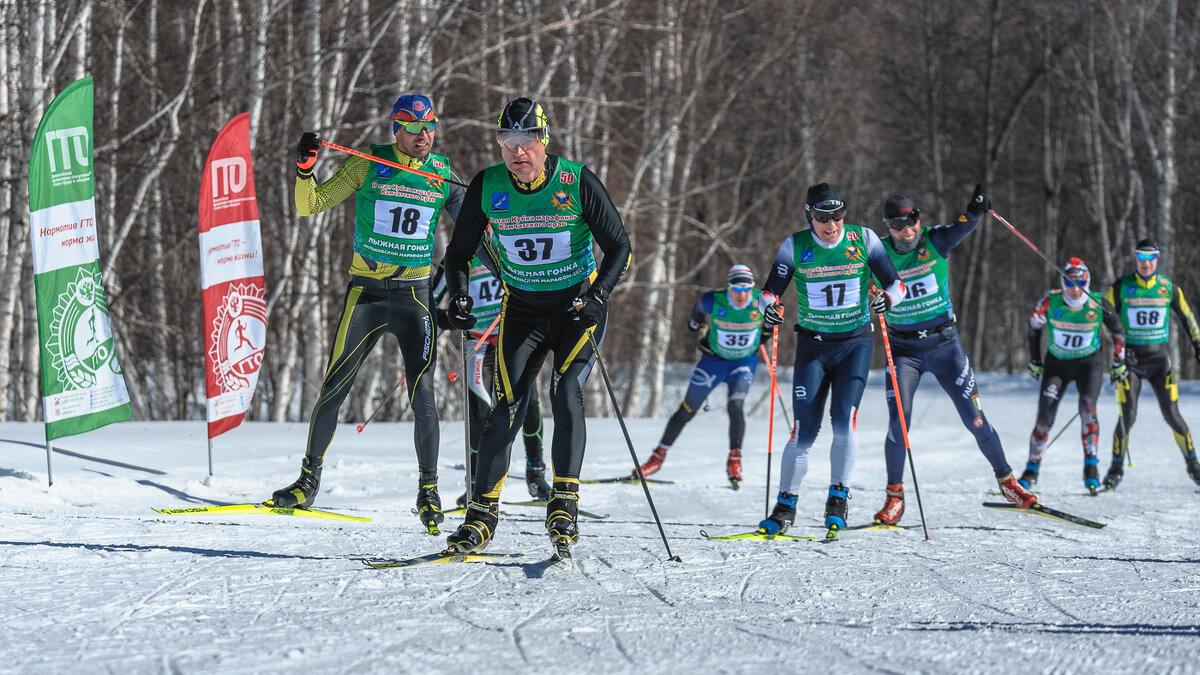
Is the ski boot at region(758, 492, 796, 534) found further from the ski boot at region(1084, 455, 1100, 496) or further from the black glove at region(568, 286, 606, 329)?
the ski boot at region(1084, 455, 1100, 496)

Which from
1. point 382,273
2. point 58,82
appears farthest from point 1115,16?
point 382,273

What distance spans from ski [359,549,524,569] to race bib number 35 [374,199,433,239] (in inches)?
75.5

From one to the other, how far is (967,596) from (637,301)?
13.6 meters

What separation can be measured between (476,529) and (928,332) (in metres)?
3.80

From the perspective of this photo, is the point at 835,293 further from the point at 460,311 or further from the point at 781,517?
the point at 460,311

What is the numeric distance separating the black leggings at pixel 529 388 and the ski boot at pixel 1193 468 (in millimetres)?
7461

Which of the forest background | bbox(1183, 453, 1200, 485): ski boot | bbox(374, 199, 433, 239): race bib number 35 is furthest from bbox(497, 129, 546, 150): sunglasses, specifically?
bbox(1183, 453, 1200, 485): ski boot

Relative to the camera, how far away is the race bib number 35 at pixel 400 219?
6348 mm

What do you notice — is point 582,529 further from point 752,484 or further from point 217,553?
point 752,484

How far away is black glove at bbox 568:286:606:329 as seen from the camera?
4988 millimetres

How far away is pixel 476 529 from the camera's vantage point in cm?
516

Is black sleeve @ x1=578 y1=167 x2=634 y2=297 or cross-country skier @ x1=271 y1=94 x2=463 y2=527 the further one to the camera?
cross-country skier @ x1=271 y1=94 x2=463 y2=527

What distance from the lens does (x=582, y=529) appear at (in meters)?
6.67

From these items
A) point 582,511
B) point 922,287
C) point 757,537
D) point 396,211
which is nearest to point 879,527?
point 757,537
